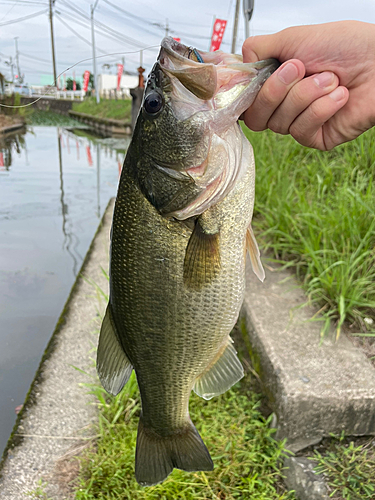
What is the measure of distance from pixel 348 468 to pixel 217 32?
16038 mm

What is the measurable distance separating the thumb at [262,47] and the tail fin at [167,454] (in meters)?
1.46

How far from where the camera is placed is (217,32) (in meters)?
15.3

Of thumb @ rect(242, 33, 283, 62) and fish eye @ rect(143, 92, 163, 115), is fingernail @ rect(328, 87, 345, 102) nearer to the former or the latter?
thumb @ rect(242, 33, 283, 62)

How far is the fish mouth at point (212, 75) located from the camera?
125 cm

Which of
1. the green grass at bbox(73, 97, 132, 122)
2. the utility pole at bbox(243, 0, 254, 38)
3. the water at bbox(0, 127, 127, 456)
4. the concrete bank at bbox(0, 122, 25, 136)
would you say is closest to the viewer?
the utility pole at bbox(243, 0, 254, 38)

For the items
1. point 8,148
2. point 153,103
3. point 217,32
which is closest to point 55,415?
point 153,103

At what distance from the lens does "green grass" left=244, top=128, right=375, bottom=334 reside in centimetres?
279

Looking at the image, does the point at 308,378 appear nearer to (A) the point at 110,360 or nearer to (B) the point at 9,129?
(A) the point at 110,360

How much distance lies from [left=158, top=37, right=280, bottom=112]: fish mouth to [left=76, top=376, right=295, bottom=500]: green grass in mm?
1834

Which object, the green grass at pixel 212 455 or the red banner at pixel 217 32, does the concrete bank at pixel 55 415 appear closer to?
the green grass at pixel 212 455

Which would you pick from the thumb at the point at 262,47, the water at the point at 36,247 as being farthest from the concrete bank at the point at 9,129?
the thumb at the point at 262,47

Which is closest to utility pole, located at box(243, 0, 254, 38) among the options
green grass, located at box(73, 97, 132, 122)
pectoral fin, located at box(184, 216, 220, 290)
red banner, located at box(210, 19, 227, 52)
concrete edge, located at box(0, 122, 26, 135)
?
pectoral fin, located at box(184, 216, 220, 290)

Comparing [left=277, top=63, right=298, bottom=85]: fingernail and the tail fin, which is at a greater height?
[left=277, top=63, right=298, bottom=85]: fingernail

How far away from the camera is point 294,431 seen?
7.48ft
